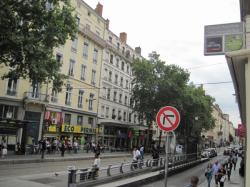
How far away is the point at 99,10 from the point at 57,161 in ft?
92.6

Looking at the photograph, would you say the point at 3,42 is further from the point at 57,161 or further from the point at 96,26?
the point at 96,26

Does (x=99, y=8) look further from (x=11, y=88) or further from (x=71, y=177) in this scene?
(x=71, y=177)

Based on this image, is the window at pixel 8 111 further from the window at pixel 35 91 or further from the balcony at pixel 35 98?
the window at pixel 35 91

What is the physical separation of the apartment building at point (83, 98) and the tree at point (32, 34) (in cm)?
826

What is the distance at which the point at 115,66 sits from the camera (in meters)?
52.4

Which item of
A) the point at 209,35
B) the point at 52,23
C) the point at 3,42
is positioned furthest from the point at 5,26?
the point at 209,35

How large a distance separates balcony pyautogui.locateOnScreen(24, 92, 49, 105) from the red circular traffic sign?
26.2 meters

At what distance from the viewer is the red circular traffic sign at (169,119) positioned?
27.3ft

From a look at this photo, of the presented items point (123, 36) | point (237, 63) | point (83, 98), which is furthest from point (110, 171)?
point (123, 36)

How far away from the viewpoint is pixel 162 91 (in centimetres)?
4744

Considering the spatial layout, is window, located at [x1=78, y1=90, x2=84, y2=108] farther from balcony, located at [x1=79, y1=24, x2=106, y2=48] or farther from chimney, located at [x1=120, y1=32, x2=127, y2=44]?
chimney, located at [x1=120, y1=32, x2=127, y2=44]

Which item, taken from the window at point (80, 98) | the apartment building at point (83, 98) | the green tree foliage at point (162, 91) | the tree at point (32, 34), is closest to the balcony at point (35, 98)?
the apartment building at point (83, 98)

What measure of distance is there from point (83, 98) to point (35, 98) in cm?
962

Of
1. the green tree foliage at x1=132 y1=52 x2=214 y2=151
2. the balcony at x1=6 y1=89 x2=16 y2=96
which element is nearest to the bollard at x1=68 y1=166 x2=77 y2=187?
the balcony at x1=6 y1=89 x2=16 y2=96
